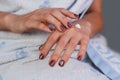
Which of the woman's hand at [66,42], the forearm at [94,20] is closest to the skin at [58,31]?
the woman's hand at [66,42]

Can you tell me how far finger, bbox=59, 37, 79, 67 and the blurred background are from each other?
1.89 ft

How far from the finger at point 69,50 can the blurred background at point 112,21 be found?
58 centimetres

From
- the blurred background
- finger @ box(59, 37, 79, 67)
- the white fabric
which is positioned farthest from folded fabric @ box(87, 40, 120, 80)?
the blurred background

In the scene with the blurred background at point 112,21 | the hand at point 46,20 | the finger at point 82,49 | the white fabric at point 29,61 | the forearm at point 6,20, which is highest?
the hand at point 46,20

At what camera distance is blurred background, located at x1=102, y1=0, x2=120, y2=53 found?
47.1 inches

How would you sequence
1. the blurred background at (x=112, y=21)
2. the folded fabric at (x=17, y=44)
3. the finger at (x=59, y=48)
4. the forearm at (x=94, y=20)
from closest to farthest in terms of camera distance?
the finger at (x=59, y=48) → the folded fabric at (x=17, y=44) → the forearm at (x=94, y=20) → the blurred background at (x=112, y=21)

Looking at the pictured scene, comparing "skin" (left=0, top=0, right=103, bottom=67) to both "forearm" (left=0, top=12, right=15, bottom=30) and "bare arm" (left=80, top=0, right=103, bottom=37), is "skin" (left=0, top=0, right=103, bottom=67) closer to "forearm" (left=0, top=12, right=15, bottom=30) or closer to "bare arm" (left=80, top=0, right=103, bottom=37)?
"forearm" (left=0, top=12, right=15, bottom=30)

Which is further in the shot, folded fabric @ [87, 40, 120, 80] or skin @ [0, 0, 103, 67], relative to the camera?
folded fabric @ [87, 40, 120, 80]

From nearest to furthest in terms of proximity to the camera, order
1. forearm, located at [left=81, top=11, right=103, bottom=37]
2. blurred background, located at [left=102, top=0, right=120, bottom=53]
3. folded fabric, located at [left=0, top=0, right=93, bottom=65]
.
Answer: folded fabric, located at [left=0, top=0, right=93, bottom=65], forearm, located at [left=81, top=11, right=103, bottom=37], blurred background, located at [left=102, top=0, right=120, bottom=53]

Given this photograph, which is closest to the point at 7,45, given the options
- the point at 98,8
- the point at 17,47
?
the point at 17,47

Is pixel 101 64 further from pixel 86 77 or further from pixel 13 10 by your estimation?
pixel 13 10

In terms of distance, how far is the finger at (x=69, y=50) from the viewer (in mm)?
601

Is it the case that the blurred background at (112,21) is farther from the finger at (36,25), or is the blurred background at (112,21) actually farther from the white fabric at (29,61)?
the finger at (36,25)

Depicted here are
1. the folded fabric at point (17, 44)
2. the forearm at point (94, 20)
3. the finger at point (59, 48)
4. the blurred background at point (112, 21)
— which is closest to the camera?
the finger at point (59, 48)
